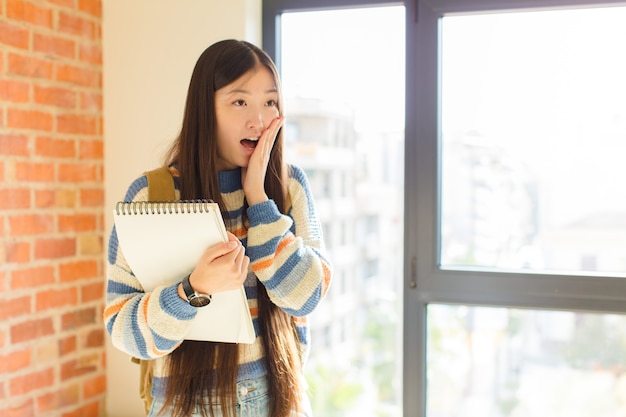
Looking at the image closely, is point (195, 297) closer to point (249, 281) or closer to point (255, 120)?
point (249, 281)

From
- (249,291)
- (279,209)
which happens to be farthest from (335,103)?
(249,291)

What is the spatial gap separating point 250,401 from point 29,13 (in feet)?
4.17

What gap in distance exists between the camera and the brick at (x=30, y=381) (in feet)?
6.19

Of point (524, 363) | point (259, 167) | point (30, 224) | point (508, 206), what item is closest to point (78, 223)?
point (30, 224)

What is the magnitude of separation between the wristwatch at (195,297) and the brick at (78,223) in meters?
0.97

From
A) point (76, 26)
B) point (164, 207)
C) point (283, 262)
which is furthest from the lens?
point (76, 26)

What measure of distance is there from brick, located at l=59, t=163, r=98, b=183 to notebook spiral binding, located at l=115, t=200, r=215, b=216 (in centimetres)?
92

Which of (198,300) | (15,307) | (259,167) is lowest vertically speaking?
(15,307)

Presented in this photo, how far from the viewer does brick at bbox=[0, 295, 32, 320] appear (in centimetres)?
185

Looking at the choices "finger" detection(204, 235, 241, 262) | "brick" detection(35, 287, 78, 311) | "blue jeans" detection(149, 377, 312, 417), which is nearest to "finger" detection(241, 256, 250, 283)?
"finger" detection(204, 235, 241, 262)

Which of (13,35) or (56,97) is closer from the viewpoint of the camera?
(13,35)

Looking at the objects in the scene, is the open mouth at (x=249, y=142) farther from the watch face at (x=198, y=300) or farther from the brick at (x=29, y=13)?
the brick at (x=29, y=13)

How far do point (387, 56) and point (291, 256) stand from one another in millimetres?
966

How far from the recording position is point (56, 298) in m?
2.02
